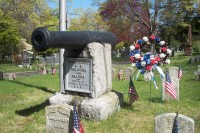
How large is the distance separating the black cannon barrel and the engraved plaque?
0.48m

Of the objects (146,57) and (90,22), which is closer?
(146,57)

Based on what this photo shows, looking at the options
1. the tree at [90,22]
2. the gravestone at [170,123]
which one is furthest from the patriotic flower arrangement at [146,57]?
the tree at [90,22]

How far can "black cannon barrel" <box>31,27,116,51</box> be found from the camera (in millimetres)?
6500

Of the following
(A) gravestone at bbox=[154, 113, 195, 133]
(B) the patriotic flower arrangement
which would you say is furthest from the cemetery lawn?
(A) gravestone at bbox=[154, 113, 195, 133]

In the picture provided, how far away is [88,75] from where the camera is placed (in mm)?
7879

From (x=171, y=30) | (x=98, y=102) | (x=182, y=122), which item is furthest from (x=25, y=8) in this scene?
(x=182, y=122)

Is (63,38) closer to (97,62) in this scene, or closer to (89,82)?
(97,62)

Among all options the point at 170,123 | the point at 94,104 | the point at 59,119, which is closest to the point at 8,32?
the point at 94,104

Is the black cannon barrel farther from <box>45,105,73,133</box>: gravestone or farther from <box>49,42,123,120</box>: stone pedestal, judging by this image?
<box>45,105,73,133</box>: gravestone

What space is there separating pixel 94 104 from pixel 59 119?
4.57 ft

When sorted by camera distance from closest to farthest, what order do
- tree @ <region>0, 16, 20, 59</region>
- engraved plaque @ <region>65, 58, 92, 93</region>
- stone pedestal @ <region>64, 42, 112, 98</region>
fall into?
stone pedestal @ <region>64, 42, 112, 98</region>, engraved plaque @ <region>65, 58, 92, 93</region>, tree @ <region>0, 16, 20, 59</region>

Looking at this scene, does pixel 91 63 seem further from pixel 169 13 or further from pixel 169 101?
pixel 169 13

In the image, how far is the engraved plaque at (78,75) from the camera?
7.88 m

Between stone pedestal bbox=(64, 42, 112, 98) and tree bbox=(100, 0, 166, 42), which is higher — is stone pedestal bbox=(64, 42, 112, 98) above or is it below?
below
